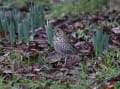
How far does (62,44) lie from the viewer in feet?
20.0

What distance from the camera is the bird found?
19.9 feet

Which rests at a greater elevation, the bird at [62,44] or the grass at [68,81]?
the bird at [62,44]

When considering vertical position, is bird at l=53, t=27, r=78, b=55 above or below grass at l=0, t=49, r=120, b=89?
above

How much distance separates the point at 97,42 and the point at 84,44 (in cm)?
97

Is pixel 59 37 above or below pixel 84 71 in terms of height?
above

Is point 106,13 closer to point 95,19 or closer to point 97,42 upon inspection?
point 95,19

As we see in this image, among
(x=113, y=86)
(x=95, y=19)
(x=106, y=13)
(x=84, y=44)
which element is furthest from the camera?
(x=106, y=13)

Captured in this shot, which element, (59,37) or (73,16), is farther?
(73,16)

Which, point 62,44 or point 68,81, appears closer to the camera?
point 68,81

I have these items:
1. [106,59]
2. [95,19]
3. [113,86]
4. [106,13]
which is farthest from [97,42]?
[106,13]

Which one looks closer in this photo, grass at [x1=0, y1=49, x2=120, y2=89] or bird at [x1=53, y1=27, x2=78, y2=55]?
grass at [x1=0, y1=49, x2=120, y2=89]

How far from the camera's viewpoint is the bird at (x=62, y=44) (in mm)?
6074

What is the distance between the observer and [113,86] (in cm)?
542

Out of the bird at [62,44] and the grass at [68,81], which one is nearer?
the grass at [68,81]
